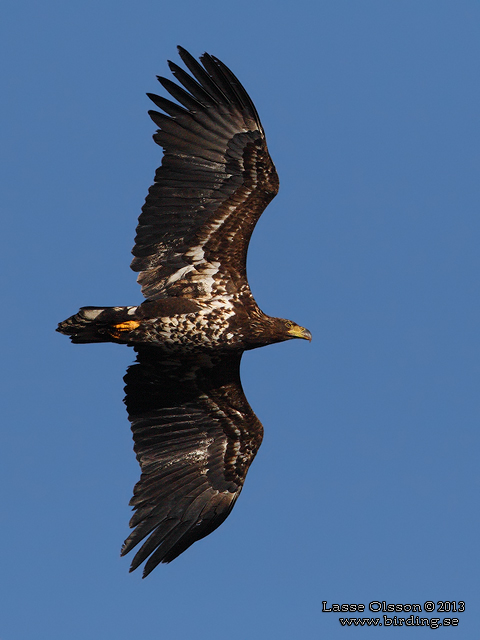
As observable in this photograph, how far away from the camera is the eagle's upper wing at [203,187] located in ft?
54.0

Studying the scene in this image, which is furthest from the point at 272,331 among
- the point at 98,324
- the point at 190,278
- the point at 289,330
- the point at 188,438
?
the point at 98,324

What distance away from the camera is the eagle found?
1647 centimetres

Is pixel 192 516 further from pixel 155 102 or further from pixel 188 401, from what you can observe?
pixel 155 102

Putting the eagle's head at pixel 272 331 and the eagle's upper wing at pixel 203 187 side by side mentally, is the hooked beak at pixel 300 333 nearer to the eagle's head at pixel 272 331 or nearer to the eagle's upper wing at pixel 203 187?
the eagle's head at pixel 272 331

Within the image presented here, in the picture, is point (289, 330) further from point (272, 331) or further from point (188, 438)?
point (188, 438)

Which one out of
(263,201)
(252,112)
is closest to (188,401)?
(263,201)

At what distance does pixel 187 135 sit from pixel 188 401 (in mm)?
3922

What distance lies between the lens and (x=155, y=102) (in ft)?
53.8

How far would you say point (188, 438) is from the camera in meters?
17.7

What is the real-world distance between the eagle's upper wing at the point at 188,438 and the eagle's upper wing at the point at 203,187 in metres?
1.25

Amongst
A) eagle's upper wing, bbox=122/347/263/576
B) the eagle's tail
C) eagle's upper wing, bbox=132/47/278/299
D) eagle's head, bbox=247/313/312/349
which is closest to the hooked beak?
eagle's head, bbox=247/313/312/349

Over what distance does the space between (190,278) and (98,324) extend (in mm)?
1449

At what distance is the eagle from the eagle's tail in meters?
0.01

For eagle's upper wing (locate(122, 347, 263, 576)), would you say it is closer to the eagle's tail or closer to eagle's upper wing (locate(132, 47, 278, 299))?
the eagle's tail
